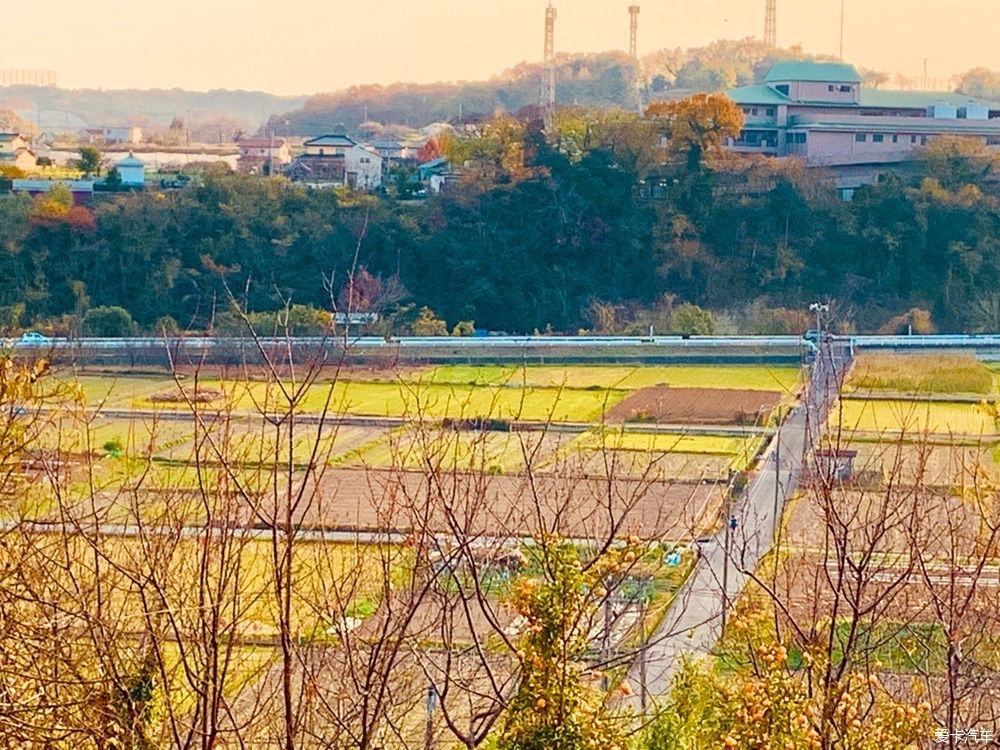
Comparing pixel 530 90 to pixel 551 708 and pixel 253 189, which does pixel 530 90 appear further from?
pixel 551 708

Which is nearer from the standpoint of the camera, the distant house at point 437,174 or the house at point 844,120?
the distant house at point 437,174

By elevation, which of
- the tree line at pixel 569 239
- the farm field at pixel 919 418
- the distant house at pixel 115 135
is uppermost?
the distant house at pixel 115 135

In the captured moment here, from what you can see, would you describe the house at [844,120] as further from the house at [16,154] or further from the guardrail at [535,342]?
the house at [16,154]

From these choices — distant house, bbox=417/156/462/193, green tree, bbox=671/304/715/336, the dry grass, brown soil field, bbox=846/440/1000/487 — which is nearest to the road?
brown soil field, bbox=846/440/1000/487

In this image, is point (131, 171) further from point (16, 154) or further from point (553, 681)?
point (553, 681)

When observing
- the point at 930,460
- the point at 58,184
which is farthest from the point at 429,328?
the point at 930,460

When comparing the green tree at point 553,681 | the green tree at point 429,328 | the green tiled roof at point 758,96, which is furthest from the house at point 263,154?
the green tree at point 553,681
